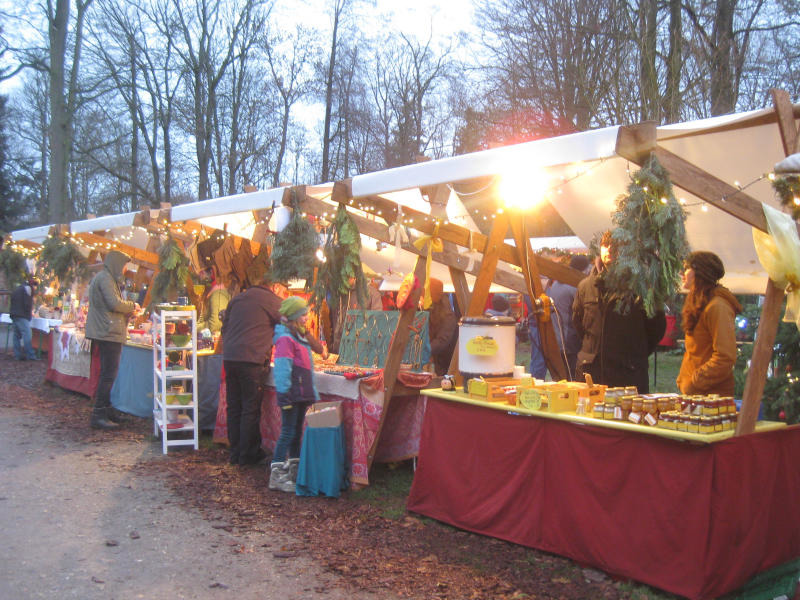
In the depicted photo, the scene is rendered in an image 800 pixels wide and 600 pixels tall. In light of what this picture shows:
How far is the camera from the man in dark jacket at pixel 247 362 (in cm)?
644

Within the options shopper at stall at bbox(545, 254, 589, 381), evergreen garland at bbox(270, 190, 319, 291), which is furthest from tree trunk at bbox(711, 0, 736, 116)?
evergreen garland at bbox(270, 190, 319, 291)

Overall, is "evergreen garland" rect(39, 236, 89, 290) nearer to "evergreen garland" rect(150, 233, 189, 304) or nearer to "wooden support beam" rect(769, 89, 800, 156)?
"evergreen garland" rect(150, 233, 189, 304)

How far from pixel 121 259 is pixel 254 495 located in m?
3.93

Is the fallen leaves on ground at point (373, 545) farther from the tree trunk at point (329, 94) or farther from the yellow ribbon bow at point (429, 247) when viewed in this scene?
the tree trunk at point (329, 94)

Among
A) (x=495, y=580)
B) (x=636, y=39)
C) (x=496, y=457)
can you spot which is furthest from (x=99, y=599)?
(x=636, y=39)

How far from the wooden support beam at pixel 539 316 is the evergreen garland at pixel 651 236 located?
6.11 feet

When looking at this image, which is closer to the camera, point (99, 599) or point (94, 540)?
point (99, 599)

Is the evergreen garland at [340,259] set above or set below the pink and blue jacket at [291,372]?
above

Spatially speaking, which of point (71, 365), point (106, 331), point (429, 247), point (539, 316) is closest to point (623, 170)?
point (539, 316)

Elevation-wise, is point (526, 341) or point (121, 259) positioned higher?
point (121, 259)

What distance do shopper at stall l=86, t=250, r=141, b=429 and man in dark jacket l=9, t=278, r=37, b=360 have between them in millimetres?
6850

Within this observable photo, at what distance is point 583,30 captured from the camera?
1184 cm

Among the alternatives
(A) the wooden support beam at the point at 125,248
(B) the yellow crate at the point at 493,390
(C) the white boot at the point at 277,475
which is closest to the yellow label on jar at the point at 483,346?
(B) the yellow crate at the point at 493,390

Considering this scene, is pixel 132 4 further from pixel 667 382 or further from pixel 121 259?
pixel 667 382
